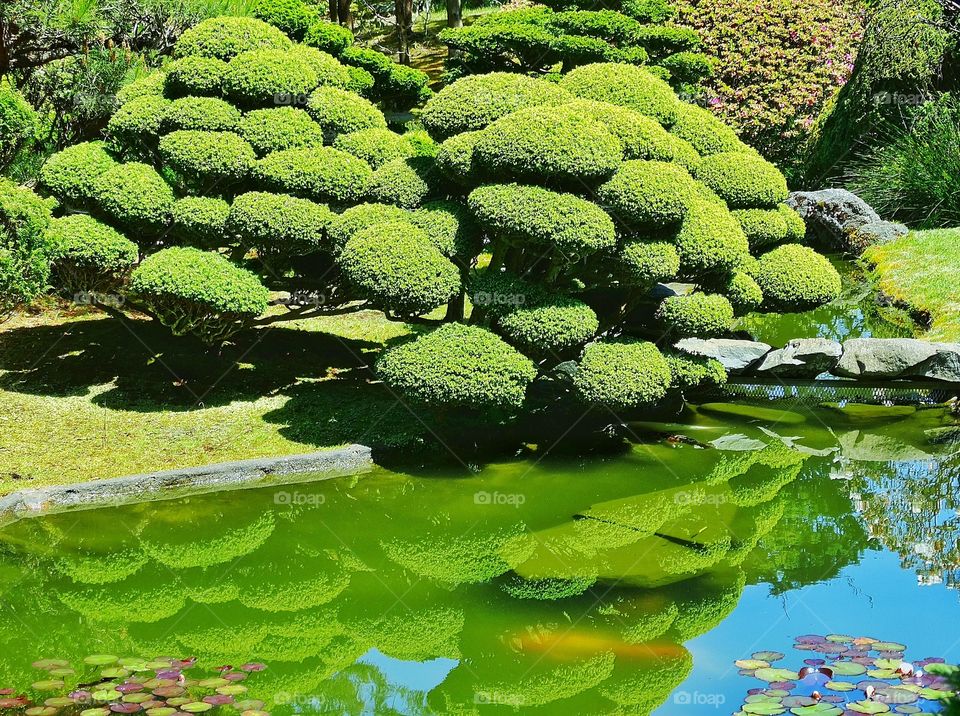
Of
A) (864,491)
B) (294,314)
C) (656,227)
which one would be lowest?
(864,491)

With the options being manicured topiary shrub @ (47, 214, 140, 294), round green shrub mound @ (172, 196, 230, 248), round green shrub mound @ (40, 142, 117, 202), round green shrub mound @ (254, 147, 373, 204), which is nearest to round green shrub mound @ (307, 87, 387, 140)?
round green shrub mound @ (254, 147, 373, 204)

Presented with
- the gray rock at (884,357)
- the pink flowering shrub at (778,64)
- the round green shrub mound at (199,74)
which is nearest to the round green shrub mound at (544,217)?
the round green shrub mound at (199,74)

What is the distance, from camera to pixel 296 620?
6234mm

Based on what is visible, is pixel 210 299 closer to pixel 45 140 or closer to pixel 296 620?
pixel 296 620

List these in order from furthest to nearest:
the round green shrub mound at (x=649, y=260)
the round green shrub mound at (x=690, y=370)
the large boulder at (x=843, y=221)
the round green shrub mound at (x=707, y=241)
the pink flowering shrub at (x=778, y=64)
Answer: the pink flowering shrub at (x=778, y=64) → the large boulder at (x=843, y=221) → the round green shrub mound at (x=690, y=370) → the round green shrub mound at (x=707, y=241) → the round green shrub mound at (x=649, y=260)

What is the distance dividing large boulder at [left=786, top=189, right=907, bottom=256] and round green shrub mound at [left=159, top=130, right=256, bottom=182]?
864 cm

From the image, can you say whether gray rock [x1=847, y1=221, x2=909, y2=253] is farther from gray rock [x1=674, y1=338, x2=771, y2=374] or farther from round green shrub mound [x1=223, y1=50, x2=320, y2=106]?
round green shrub mound [x1=223, y1=50, x2=320, y2=106]

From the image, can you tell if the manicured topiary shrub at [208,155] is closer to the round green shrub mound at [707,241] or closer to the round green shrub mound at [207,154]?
the round green shrub mound at [207,154]

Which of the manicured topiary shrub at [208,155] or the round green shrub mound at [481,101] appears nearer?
the round green shrub mound at [481,101]

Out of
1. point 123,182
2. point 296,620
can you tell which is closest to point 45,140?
point 123,182

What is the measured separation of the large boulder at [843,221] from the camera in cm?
1427

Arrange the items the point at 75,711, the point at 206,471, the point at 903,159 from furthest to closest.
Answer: the point at 903,159
the point at 206,471
the point at 75,711

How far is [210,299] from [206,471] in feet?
4.48

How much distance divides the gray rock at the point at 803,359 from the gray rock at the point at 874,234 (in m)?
4.75
